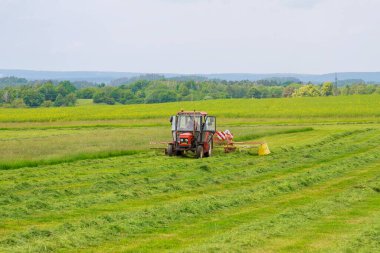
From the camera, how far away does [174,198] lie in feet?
59.0

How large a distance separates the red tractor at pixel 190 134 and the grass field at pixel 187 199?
95cm

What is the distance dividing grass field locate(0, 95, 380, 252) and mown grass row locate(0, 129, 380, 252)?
3 cm

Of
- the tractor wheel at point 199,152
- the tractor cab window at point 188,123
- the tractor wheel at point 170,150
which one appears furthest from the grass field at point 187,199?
the tractor cab window at point 188,123

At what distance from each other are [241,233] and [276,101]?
85.1 m

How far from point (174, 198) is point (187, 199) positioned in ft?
1.64

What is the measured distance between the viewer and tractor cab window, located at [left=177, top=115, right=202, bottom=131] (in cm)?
2966

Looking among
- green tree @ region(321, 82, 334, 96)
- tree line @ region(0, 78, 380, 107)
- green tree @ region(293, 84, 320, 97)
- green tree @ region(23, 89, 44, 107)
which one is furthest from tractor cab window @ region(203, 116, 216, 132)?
green tree @ region(321, 82, 334, 96)

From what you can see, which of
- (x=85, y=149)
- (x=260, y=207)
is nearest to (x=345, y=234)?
(x=260, y=207)

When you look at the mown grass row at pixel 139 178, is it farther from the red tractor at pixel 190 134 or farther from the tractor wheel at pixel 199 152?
the red tractor at pixel 190 134

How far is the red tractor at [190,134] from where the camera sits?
29234 millimetres

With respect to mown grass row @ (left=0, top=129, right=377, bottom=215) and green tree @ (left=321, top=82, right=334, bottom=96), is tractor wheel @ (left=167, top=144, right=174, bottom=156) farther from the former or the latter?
green tree @ (left=321, top=82, right=334, bottom=96)

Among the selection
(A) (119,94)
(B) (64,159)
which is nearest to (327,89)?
(A) (119,94)

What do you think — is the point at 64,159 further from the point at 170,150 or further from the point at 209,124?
the point at 209,124

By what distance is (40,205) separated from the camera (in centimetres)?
1669
